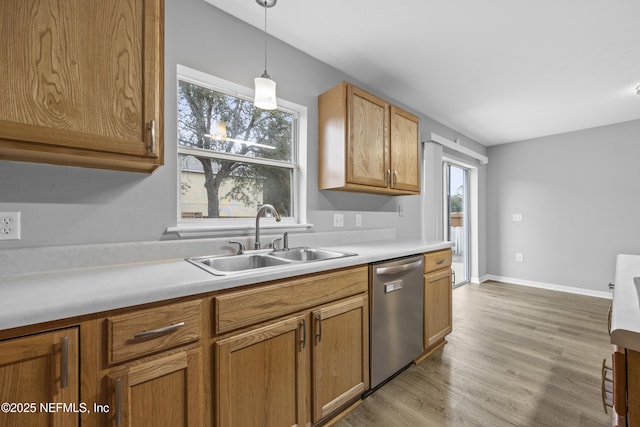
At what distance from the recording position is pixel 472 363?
86.4 inches

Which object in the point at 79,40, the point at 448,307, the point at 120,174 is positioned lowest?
the point at 448,307

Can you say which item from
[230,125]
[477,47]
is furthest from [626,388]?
[477,47]

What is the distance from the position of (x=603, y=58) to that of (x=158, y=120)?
331cm

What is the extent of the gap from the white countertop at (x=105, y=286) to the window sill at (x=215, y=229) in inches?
8.3

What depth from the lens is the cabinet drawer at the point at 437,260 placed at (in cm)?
220

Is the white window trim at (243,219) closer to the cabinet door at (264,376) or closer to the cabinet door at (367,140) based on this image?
the cabinet door at (367,140)

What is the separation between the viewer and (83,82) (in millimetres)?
1054

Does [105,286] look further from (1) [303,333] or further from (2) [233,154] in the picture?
(2) [233,154]

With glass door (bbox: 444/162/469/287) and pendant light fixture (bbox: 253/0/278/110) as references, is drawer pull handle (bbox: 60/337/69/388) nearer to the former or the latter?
pendant light fixture (bbox: 253/0/278/110)

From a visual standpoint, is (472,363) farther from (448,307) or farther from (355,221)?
(355,221)

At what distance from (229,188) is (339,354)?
1.26 metres

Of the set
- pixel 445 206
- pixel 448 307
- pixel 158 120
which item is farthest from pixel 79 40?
pixel 445 206

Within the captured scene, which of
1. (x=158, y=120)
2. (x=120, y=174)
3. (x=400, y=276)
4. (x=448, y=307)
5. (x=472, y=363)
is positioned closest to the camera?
(x=158, y=120)

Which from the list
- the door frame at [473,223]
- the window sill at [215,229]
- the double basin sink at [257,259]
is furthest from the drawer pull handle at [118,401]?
the door frame at [473,223]
